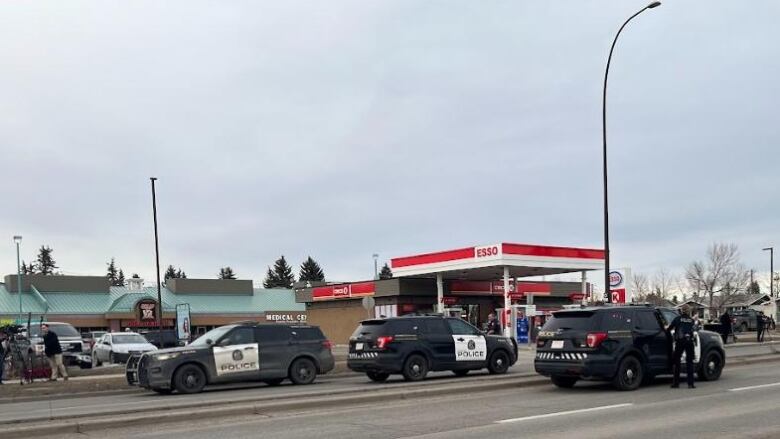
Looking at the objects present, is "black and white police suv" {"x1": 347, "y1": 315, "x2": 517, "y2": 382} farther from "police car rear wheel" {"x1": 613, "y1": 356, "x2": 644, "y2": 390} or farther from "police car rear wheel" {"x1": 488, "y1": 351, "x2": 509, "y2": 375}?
"police car rear wheel" {"x1": 613, "y1": 356, "x2": 644, "y2": 390}

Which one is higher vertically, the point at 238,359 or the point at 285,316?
the point at 238,359

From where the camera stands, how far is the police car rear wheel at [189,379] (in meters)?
18.6

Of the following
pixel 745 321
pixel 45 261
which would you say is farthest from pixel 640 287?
pixel 45 261

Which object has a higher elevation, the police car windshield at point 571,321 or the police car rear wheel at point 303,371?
the police car windshield at point 571,321

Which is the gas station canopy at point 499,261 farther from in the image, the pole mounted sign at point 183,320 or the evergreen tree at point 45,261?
the evergreen tree at point 45,261

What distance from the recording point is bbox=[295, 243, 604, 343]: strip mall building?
40.2 metres

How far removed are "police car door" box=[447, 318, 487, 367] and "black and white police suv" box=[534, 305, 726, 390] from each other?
→ 11.5 feet

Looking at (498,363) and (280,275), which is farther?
(280,275)

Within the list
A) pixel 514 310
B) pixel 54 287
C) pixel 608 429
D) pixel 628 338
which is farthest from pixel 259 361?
pixel 54 287

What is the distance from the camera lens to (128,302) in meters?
66.2

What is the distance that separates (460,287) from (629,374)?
31878mm

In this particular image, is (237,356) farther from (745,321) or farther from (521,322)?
(745,321)

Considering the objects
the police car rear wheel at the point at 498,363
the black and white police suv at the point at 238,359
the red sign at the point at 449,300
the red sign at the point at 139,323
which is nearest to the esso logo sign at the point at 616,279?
the red sign at the point at 449,300

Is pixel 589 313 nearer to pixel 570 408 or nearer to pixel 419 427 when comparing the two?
pixel 570 408
